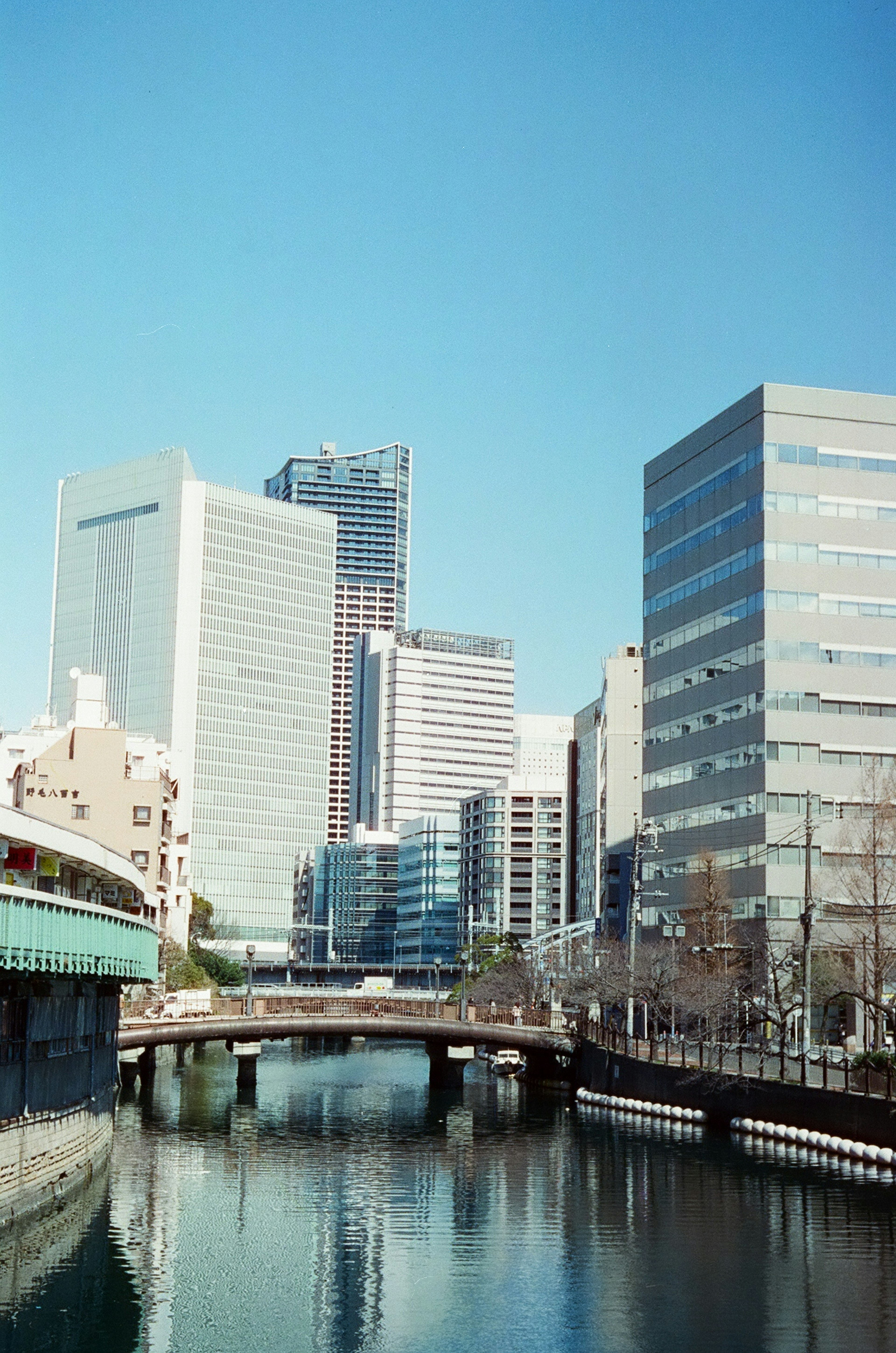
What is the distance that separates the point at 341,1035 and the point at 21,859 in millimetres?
51683

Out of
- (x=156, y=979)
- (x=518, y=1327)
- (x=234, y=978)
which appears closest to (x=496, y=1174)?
(x=156, y=979)

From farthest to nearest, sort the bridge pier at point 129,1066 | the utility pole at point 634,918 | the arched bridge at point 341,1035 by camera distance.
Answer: the bridge pier at point 129,1066, the utility pole at point 634,918, the arched bridge at point 341,1035

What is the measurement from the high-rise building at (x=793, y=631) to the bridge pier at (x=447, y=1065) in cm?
2156

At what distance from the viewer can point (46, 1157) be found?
4853 cm

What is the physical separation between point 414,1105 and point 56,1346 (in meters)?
58.8

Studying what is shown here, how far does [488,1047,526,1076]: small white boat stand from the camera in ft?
395

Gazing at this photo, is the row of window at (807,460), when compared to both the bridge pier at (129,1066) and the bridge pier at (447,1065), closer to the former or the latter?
the bridge pier at (447,1065)

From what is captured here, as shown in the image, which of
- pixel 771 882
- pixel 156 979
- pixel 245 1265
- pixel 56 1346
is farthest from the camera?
pixel 771 882

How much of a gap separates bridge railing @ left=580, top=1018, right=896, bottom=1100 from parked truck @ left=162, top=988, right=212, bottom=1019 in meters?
22.7

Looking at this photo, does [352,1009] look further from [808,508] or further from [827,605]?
[808,508]

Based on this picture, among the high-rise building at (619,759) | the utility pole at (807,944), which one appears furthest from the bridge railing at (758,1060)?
the high-rise building at (619,759)

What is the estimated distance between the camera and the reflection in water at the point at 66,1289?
115ft

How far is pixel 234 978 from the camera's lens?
174750 mm

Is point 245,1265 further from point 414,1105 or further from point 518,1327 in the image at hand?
point 414,1105
